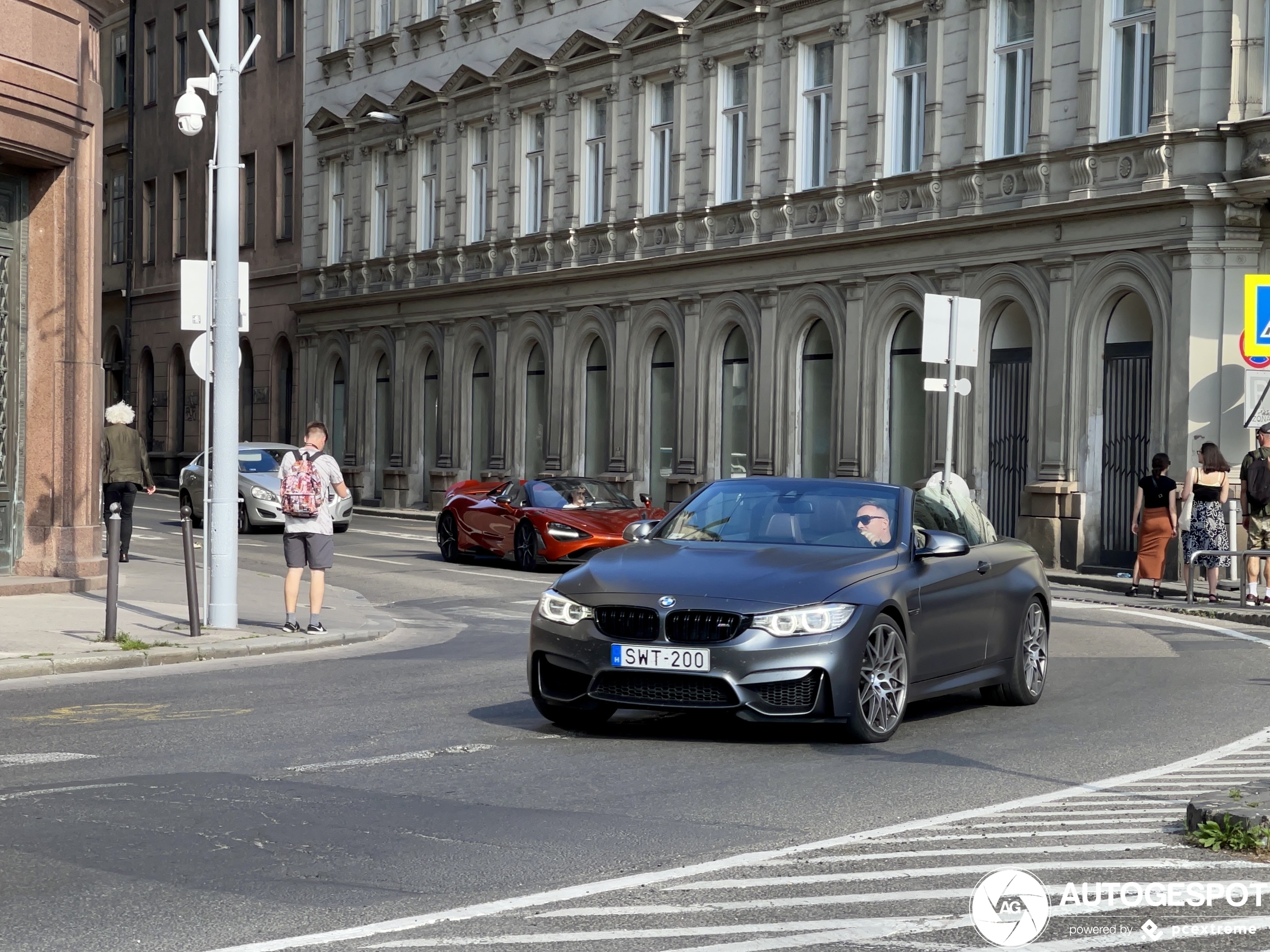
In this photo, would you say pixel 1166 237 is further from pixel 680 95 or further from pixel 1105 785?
pixel 1105 785

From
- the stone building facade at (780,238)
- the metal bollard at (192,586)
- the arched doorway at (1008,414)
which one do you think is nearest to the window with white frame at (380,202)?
the stone building facade at (780,238)

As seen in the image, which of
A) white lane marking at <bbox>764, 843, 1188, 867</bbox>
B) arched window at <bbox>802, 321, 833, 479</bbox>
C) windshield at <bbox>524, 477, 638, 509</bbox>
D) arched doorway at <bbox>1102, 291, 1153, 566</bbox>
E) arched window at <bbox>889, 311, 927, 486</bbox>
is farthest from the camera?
arched window at <bbox>802, 321, 833, 479</bbox>

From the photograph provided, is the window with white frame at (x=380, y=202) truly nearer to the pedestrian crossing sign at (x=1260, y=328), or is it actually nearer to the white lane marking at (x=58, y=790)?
the pedestrian crossing sign at (x=1260, y=328)

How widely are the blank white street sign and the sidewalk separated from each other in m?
6.89

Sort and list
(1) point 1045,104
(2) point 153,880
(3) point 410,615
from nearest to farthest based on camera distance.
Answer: (2) point 153,880 < (3) point 410,615 < (1) point 1045,104

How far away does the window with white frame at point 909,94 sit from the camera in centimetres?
3069

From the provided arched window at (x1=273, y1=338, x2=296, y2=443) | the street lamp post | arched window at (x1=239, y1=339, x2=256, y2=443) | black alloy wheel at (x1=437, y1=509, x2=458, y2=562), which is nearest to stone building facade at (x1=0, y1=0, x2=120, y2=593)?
the street lamp post

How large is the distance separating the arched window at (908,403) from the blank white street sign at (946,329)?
8.89 meters

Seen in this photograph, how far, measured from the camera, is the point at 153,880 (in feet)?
20.8

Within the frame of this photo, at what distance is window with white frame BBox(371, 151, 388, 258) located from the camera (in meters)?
46.3

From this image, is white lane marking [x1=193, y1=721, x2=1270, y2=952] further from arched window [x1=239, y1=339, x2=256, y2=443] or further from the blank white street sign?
arched window [x1=239, y1=339, x2=256, y2=443]

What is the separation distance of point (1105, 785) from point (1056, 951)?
318 centimetres

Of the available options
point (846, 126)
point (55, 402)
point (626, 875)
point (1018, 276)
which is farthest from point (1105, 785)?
point (846, 126)

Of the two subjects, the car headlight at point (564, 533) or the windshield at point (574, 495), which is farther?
the windshield at point (574, 495)
